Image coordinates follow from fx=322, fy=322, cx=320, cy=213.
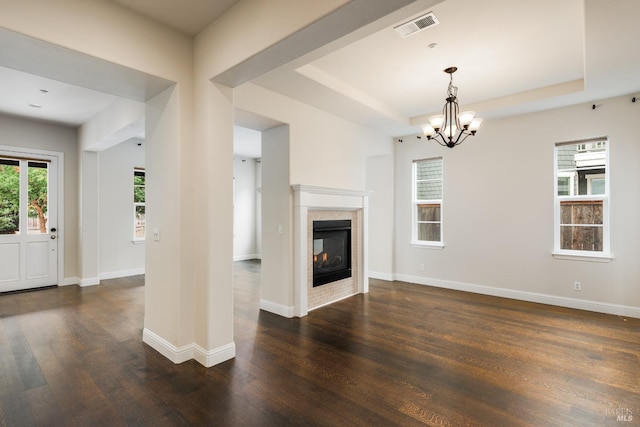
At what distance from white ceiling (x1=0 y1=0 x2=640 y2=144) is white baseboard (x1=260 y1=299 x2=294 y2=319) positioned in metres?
2.39

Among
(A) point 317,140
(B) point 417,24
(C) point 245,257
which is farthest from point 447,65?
(C) point 245,257

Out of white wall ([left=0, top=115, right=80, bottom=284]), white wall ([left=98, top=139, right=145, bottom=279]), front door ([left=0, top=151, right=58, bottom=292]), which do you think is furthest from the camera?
white wall ([left=98, top=139, right=145, bottom=279])

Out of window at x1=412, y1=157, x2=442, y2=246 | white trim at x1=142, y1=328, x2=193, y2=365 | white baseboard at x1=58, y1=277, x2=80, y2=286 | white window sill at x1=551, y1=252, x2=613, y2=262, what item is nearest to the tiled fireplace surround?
window at x1=412, y1=157, x2=442, y2=246

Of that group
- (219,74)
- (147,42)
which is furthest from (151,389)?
(147,42)

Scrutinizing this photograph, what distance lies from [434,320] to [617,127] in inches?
137

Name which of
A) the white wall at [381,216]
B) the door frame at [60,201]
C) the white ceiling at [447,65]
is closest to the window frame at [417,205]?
the white wall at [381,216]

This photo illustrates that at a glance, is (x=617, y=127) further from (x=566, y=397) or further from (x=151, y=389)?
(x=151, y=389)

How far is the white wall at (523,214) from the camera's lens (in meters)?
4.15

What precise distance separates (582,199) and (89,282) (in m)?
8.09

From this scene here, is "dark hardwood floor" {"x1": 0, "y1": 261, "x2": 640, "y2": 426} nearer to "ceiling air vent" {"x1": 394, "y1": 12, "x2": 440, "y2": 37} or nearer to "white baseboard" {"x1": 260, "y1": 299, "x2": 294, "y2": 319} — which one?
"white baseboard" {"x1": 260, "y1": 299, "x2": 294, "y2": 319}

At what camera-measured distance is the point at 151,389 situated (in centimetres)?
244

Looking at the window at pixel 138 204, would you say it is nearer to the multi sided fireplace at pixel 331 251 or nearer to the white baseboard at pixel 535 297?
the multi sided fireplace at pixel 331 251

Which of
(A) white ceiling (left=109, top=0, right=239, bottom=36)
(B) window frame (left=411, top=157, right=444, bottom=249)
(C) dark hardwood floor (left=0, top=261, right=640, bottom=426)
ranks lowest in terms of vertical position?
(C) dark hardwood floor (left=0, top=261, right=640, bottom=426)

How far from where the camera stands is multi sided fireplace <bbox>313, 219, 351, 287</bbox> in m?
4.61
